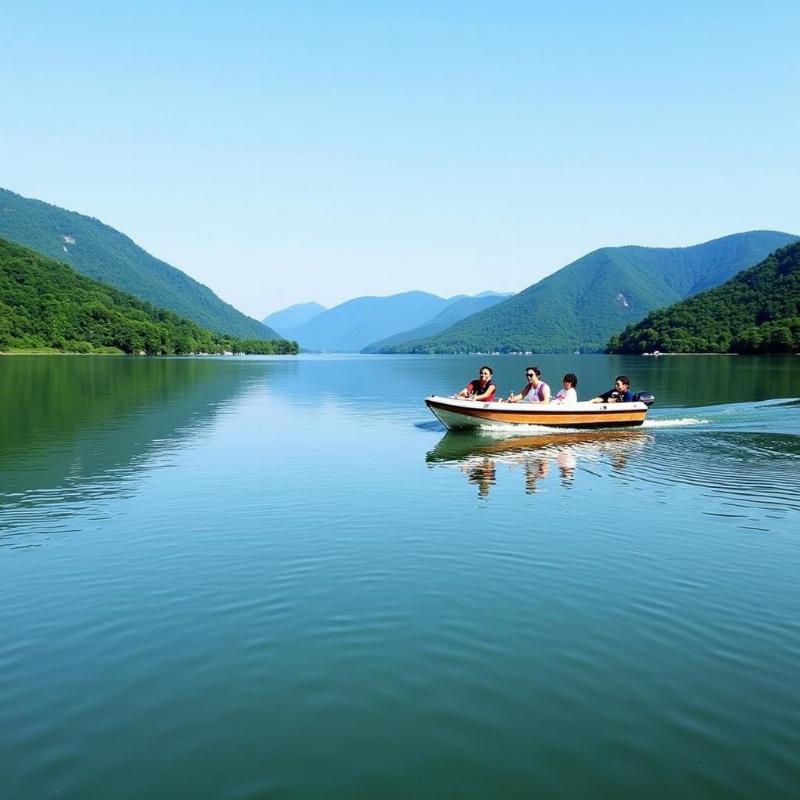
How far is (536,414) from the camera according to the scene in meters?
34.3

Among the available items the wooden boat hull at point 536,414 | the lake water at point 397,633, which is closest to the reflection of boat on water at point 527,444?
the wooden boat hull at point 536,414

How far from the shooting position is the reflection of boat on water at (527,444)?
28578mm

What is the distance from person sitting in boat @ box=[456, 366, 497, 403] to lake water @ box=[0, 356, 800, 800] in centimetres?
1155

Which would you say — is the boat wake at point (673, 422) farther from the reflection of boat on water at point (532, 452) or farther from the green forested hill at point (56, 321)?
the green forested hill at point (56, 321)

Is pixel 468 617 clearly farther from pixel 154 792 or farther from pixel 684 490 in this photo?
pixel 684 490

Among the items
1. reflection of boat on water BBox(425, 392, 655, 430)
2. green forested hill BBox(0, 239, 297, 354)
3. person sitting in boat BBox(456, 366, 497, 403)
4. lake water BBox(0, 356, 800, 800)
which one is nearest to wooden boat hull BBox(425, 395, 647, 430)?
reflection of boat on water BBox(425, 392, 655, 430)

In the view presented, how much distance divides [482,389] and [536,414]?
315 centimetres

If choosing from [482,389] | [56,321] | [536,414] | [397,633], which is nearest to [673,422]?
[536,414]

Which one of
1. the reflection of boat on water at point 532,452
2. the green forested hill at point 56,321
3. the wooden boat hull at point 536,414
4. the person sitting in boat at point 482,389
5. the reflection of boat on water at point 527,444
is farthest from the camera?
the green forested hill at point 56,321

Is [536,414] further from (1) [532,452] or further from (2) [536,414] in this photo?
(1) [532,452]

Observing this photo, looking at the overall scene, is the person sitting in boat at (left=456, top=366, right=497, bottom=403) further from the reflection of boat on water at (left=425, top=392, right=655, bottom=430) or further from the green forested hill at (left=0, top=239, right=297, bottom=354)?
the green forested hill at (left=0, top=239, right=297, bottom=354)

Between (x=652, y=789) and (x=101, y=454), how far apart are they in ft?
79.9

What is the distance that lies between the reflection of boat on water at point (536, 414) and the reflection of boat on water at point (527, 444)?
0.58 metres

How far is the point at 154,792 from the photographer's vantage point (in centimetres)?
629
